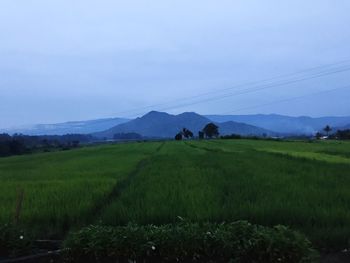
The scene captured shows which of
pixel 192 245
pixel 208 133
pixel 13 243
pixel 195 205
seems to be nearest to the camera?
pixel 192 245

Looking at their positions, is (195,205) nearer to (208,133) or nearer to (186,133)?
(208,133)

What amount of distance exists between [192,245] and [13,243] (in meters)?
2.52

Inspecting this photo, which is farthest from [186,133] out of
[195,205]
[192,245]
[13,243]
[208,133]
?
[192,245]

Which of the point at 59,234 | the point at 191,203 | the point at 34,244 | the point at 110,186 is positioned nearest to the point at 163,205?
the point at 191,203

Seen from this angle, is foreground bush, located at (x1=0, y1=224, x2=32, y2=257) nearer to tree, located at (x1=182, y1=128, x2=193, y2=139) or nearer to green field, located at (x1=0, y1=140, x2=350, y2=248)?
green field, located at (x1=0, y1=140, x2=350, y2=248)

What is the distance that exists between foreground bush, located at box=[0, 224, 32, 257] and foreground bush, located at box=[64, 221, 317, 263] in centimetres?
82

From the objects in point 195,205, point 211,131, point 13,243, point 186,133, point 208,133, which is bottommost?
point 13,243

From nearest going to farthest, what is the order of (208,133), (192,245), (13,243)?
(192,245)
(13,243)
(208,133)

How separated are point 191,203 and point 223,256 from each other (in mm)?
3188

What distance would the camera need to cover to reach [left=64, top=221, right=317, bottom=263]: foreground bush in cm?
568

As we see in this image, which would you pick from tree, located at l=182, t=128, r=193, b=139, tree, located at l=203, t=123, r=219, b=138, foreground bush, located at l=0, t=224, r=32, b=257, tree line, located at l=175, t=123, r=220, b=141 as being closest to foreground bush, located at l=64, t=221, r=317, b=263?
foreground bush, located at l=0, t=224, r=32, b=257

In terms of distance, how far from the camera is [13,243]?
22.0 feet

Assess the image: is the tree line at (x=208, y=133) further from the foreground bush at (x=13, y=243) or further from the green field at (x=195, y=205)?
the foreground bush at (x=13, y=243)

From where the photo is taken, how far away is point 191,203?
906cm
